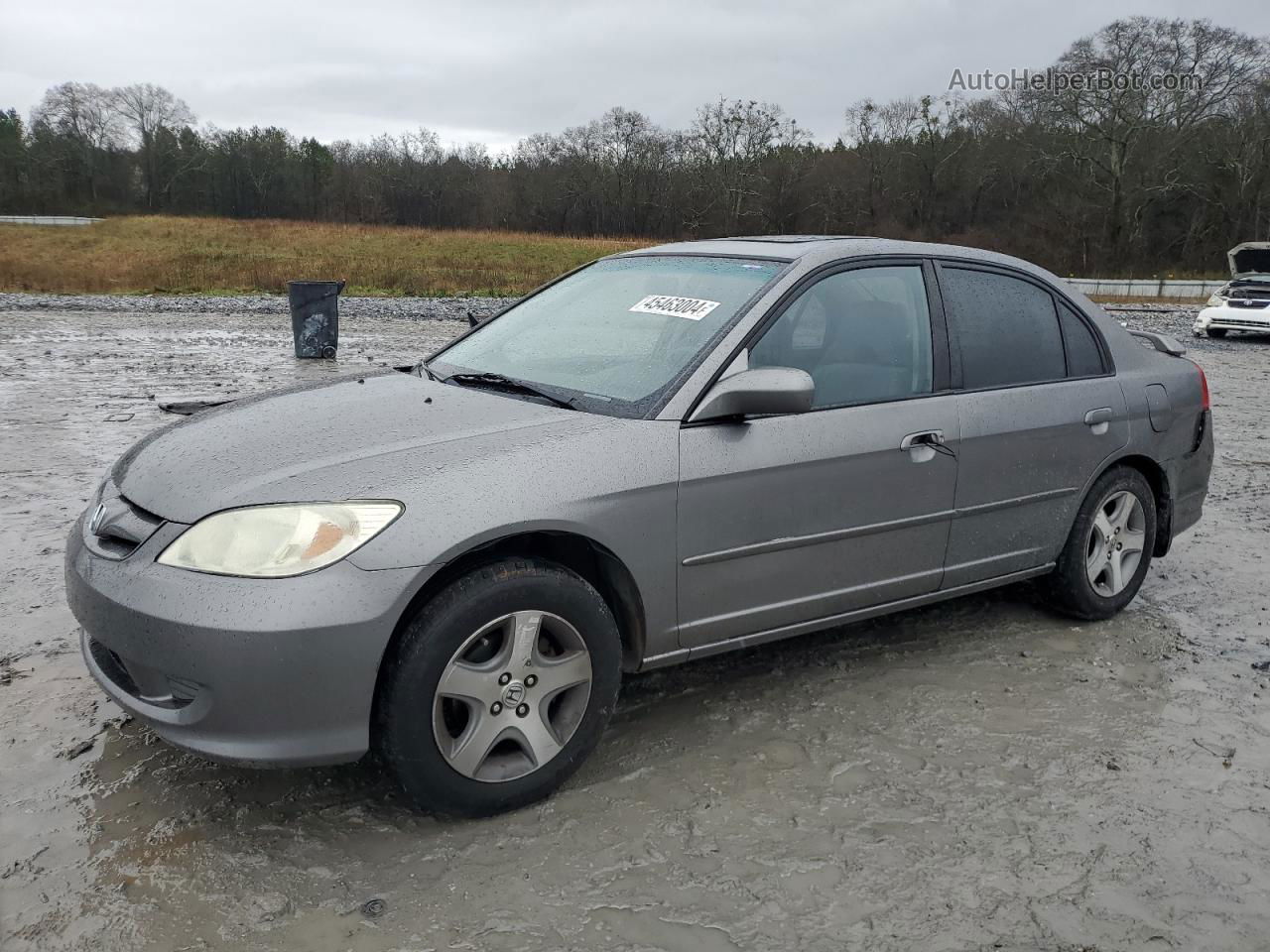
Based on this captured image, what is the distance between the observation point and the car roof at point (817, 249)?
3875mm

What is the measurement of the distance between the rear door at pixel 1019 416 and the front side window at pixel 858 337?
0.18m

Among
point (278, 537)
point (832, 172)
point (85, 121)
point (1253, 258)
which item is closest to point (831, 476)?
point (278, 537)

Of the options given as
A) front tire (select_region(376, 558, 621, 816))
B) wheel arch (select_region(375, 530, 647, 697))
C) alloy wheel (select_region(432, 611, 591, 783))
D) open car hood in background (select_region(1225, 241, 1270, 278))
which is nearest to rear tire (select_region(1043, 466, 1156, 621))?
wheel arch (select_region(375, 530, 647, 697))

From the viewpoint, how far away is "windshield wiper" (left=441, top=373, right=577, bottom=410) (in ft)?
11.3

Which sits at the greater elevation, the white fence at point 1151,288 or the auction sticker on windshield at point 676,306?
the auction sticker on windshield at point 676,306

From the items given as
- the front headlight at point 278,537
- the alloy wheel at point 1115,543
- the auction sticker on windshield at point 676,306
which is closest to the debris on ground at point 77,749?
the front headlight at point 278,537

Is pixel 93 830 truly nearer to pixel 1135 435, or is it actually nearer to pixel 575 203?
pixel 1135 435

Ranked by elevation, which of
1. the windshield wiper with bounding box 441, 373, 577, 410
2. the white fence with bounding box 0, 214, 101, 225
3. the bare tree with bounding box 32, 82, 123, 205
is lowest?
the windshield wiper with bounding box 441, 373, 577, 410

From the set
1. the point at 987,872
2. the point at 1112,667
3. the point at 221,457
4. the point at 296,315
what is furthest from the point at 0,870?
the point at 296,315

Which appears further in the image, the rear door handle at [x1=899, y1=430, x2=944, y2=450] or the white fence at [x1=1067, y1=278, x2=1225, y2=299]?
the white fence at [x1=1067, y1=278, x2=1225, y2=299]

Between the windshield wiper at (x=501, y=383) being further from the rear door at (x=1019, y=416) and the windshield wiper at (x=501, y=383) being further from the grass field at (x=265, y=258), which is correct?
the grass field at (x=265, y=258)

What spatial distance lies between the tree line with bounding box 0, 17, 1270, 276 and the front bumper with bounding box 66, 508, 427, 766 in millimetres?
60567

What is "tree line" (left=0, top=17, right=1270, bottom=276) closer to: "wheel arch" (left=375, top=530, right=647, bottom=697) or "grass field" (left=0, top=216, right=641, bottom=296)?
"grass field" (left=0, top=216, right=641, bottom=296)

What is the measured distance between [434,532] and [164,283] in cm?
2870
